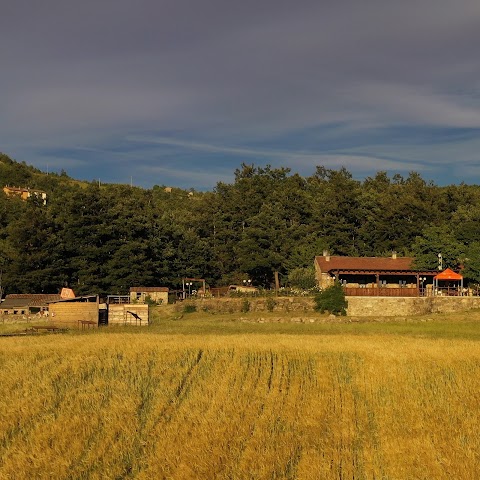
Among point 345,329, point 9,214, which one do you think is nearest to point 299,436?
point 345,329

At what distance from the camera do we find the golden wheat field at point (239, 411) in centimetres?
1302

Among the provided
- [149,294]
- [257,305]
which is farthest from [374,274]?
[149,294]

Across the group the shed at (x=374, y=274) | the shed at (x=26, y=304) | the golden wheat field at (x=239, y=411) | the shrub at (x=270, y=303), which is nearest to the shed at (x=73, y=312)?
the shed at (x=26, y=304)

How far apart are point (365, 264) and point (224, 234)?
104 feet

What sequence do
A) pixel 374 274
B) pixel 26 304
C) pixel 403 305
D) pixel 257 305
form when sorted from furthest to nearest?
pixel 374 274 → pixel 257 305 → pixel 403 305 → pixel 26 304

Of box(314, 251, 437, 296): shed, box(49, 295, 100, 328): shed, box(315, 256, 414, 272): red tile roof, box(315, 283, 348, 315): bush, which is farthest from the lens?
box(315, 256, 414, 272): red tile roof

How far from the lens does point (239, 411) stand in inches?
685

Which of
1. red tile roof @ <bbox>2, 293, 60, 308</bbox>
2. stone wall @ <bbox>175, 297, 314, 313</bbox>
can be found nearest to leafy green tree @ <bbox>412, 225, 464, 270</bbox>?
stone wall @ <bbox>175, 297, 314, 313</bbox>

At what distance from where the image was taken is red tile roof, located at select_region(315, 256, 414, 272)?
63719 mm

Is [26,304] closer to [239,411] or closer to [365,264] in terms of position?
[365,264]

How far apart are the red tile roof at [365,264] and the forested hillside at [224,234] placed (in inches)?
81.6

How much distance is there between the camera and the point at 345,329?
43.0 m

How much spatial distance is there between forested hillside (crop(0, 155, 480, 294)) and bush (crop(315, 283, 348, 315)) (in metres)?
13.2

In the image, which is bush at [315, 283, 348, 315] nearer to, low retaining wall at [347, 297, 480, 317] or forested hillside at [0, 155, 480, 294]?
low retaining wall at [347, 297, 480, 317]
